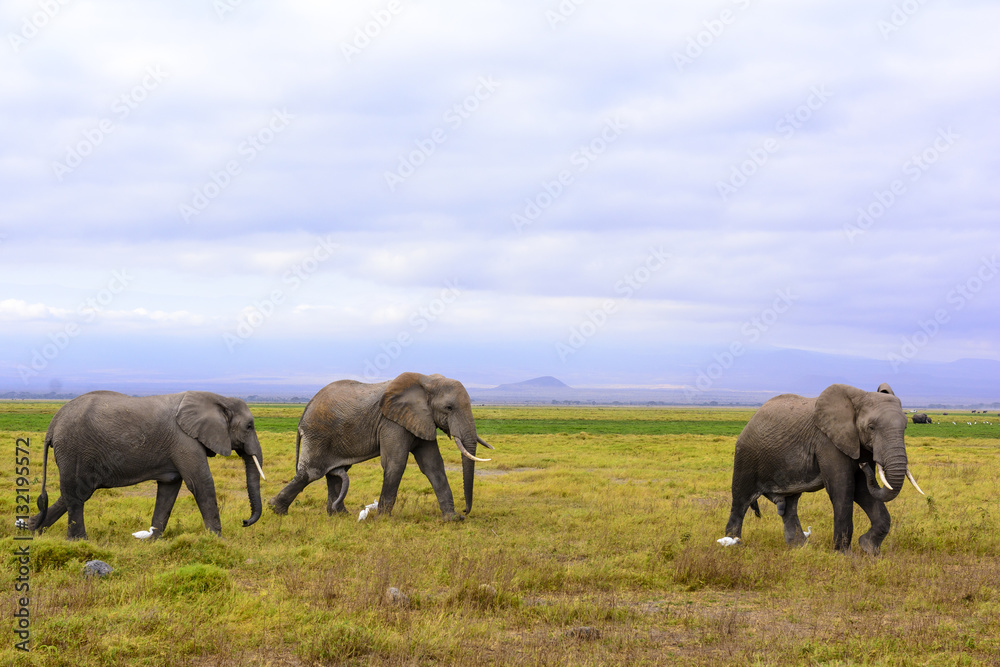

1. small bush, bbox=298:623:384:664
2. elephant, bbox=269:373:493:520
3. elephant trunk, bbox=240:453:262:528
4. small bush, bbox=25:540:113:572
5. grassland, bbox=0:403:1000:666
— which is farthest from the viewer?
elephant, bbox=269:373:493:520

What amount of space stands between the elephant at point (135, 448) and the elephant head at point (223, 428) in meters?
0.02

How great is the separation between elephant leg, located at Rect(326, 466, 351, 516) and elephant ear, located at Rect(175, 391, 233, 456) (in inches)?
144

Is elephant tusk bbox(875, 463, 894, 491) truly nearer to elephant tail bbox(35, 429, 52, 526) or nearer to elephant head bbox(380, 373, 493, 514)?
elephant head bbox(380, 373, 493, 514)

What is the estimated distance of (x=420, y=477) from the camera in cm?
2431

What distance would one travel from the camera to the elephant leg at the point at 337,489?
16.0 metres

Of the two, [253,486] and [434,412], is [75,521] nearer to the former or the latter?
[253,486]

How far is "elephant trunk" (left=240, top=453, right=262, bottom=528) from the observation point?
12.9 m

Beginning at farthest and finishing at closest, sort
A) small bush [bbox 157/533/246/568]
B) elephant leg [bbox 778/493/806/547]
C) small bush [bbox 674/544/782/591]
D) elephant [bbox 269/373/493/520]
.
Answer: elephant [bbox 269/373/493/520]
elephant leg [bbox 778/493/806/547]
small bush [bbox 157/533/246/568]
small bush [bbox 674/544/782/591]

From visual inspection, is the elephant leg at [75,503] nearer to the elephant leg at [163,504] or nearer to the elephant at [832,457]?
the elephant leg at [163,504]

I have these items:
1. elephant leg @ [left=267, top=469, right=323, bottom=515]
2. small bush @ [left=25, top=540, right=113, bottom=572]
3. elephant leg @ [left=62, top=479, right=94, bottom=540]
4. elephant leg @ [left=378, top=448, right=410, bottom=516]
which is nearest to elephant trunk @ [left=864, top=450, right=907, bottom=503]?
elephant leg @ [left=378, top=448, right=410, bottom=516]

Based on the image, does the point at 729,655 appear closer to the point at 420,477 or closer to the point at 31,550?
the point at 31,550

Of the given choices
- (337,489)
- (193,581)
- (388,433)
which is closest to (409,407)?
(388,433)

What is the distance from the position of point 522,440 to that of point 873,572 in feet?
117

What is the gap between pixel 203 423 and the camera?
492 inches
